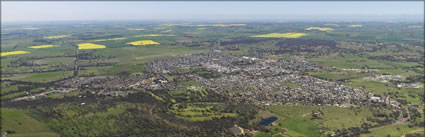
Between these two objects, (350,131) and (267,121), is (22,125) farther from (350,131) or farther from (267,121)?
(350,131)

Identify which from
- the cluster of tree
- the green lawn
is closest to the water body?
the cluster of tree

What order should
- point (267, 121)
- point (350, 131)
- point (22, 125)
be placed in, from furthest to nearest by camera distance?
1. point (267, 121)
2. point (22, 125)
3. point (350, 131)

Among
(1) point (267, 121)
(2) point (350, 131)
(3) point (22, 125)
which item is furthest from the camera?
(1) point (267, 121)

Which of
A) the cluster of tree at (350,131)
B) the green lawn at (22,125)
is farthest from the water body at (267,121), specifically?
the green lawn at (22,125)

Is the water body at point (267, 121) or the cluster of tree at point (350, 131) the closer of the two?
the cluster of tree at point (350, 131)

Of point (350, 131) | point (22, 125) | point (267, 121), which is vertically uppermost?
point (267, 121)

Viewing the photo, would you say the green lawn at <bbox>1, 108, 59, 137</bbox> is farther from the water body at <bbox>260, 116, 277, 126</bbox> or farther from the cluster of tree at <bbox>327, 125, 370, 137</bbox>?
the cluster of tree at <bbox>327, 125, 370, 137</bbox>

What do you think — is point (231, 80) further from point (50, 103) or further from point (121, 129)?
point (50, 103)

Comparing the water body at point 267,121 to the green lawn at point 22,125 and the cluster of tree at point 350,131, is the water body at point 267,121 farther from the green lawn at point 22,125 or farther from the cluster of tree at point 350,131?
Answer: the green lawn at point 22,125

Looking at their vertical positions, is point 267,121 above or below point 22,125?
above

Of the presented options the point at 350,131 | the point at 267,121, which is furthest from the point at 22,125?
the point at 350,131

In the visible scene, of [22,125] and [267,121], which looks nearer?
[22,125]

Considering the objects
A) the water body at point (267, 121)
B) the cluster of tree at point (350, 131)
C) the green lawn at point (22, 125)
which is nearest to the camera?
the cluster of tree at point (350, 131)
